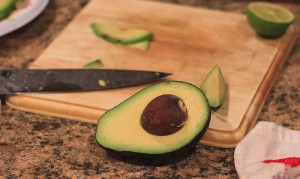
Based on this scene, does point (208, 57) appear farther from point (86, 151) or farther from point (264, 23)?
point (86, 151)

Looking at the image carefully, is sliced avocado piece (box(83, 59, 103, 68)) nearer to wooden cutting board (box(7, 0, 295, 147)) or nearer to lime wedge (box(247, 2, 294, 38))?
wooden cutting board (box(7, 0, 295, 147))

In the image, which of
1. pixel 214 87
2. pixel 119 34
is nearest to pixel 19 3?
pixel 119 34

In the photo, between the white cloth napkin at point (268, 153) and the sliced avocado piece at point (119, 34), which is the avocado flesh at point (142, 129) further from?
the sliced avocado piece at point (119, 34)

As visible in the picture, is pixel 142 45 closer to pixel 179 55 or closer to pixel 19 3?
pixel 179 55

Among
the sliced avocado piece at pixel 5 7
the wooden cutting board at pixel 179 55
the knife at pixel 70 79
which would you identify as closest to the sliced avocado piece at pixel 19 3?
the sliced avocado piece at pixel 5 7

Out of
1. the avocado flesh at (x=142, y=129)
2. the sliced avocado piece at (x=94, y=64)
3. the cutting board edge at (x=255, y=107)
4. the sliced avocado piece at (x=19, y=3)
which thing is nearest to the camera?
the avocado flesh at (x=142, y=129)

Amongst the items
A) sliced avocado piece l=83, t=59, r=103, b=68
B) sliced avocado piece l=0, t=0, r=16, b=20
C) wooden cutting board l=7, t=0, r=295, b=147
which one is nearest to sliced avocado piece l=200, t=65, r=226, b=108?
wooden cutting board l=7, t=0, r=295, b=147
